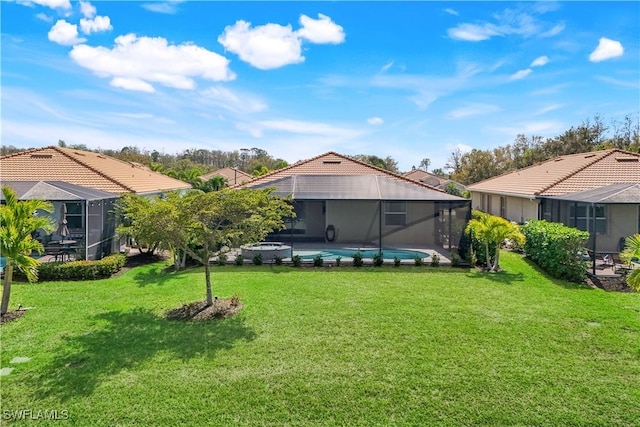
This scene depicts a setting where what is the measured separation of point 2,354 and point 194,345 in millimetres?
3277

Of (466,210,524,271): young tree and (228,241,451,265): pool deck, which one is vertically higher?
(466,210,524,271): young tree

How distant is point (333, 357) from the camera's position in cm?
685

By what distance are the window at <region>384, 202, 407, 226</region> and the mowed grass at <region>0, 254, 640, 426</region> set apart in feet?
29.1

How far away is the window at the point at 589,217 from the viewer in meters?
17.2

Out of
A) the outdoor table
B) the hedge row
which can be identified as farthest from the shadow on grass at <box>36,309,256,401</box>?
the outdoor table

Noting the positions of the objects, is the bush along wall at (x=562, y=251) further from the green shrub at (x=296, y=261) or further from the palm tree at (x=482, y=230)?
the green shrub at (x=296, y=261)

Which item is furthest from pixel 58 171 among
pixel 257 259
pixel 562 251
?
pixel 562 251

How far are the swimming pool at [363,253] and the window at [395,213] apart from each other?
2.37m

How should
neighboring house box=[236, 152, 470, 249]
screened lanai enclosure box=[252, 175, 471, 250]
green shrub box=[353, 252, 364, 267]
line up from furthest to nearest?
screened lanai enclosure box=[252, 175, 471, 250]
neighboring house box=[236, 152, 470, 249]
green shrub box=[353, 252, 364, 267]

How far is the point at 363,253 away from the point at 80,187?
41.1ft

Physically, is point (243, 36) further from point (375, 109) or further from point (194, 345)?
point (375, 109)

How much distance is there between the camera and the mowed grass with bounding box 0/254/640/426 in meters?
5.31

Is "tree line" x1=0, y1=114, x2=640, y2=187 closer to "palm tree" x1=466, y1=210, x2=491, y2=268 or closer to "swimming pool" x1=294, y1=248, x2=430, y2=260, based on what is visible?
"swimming pool" x1=294, y1=248, x2=430, y2=260

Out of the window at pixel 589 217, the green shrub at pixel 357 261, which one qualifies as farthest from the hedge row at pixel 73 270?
the window at pixel 589 217
